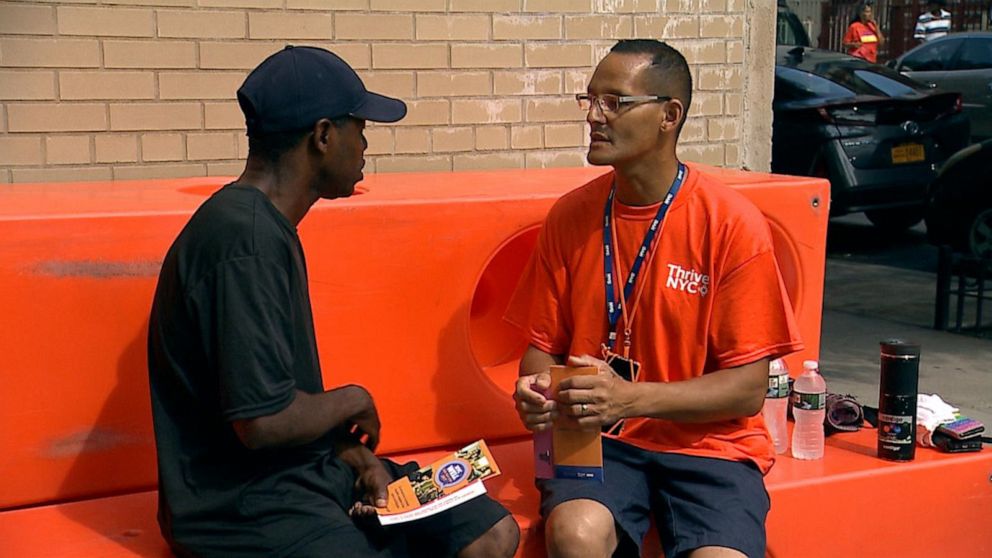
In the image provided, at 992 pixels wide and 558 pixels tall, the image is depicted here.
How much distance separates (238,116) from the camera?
503cm

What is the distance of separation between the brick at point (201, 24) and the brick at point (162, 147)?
384mm

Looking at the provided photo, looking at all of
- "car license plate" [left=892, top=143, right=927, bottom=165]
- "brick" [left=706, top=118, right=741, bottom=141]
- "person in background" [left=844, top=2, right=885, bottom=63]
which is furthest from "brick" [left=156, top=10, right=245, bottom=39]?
"person in background" [left=844, top=2, right=885, bottom=63]

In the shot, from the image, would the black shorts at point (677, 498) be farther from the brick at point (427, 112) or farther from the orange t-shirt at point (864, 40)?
the orange t-shirt at point (864, 40)

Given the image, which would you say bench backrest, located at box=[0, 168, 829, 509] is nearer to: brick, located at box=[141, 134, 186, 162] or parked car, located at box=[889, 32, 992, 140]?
brick, located at box=[141, 134, 186, 162]

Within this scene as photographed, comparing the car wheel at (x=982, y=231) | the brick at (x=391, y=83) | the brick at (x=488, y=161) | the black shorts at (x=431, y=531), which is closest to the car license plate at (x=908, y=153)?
the car wheel at (x=982, y=231)

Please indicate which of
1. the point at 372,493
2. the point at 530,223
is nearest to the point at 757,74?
the point at 530,223

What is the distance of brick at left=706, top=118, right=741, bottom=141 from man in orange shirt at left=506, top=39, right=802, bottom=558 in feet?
8.03

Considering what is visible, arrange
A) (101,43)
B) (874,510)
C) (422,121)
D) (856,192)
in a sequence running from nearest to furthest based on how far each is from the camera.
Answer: (874,510)
(101,43)
(422,121)
(856,192)

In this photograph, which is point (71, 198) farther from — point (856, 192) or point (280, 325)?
point (856, 192)

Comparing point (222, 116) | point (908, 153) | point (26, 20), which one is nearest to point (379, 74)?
point (222, 116)

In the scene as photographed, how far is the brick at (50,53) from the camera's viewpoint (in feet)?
15.1

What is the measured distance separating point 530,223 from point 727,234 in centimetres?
94

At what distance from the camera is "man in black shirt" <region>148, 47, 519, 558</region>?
9.27ft

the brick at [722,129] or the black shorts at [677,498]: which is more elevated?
the brick at [722,129]
